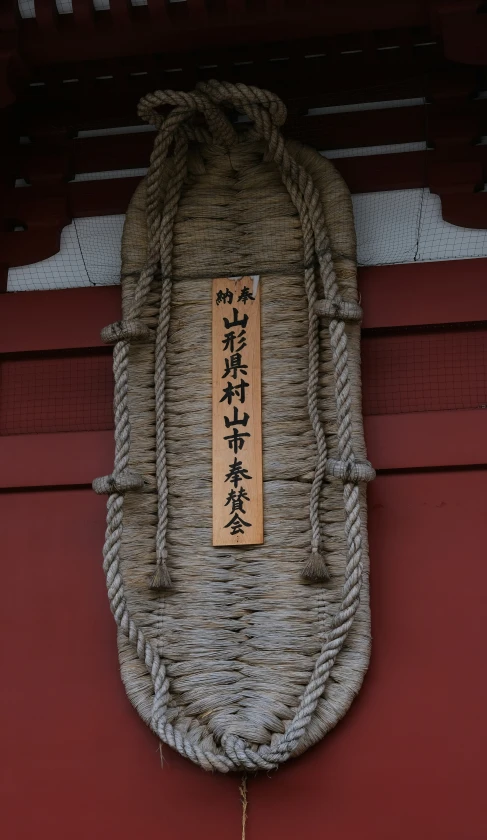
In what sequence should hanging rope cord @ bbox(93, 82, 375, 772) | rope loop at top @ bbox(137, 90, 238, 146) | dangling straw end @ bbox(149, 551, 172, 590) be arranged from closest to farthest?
hanging rope cord @ bbox(93, 82, 375, 772), dangling straw end @ bbox(149, 551, 172, 590), rope loop at top @ bbox(137, 90, 238, 146)

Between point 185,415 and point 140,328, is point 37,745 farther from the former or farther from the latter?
point 140,328

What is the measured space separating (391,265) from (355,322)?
0.20 m

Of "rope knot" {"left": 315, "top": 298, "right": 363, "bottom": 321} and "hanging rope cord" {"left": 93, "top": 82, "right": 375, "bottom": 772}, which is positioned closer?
"hanging rope cord" {"left": 93, "top": 82, "right": 375, "bottom": 772}

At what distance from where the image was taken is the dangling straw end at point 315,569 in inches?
86.3

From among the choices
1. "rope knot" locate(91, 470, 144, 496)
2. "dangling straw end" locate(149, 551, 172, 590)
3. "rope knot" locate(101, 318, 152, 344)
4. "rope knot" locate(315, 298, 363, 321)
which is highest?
"rope knot" locate(315, 298, 363, 321)

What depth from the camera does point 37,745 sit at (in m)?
2.27

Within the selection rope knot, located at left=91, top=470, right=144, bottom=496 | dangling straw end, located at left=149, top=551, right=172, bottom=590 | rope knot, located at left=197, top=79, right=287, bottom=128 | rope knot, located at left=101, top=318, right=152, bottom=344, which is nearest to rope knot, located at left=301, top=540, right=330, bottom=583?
dangling straw end, located at left=149, top=551, right=172, bottom=590

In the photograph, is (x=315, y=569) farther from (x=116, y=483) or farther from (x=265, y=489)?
(x=116, y=483)

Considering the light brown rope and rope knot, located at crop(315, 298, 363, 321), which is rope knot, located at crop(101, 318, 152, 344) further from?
the light brown rope

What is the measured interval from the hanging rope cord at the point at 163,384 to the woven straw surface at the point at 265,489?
0.10 ft

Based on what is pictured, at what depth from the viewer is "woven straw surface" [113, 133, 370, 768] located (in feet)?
7.13

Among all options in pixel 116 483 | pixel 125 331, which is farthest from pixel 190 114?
pixel 116 483

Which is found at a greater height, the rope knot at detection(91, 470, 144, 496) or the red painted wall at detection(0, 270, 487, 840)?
the rope knot at detection(91, 470, 144, 496)

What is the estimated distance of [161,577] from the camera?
2.25 m
